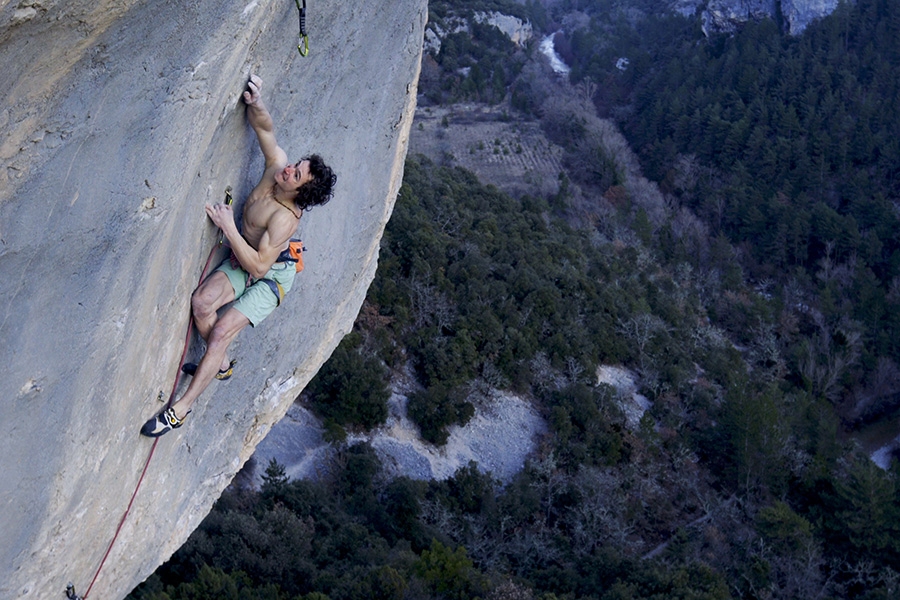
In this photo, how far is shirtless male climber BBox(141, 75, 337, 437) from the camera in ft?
17.0

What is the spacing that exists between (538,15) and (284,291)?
7051 cm

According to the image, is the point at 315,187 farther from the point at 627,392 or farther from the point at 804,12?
the point at 804,12

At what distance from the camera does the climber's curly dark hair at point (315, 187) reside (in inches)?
211

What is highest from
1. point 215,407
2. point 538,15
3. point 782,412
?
point 215,407

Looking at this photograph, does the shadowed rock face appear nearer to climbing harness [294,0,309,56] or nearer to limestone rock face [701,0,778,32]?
climbing harness [294,0,309,56]

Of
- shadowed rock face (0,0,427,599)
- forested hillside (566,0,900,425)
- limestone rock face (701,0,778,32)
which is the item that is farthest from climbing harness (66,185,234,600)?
limestone rock face (701,0,778,32)

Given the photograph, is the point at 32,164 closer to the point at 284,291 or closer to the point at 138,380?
the point at 138,380

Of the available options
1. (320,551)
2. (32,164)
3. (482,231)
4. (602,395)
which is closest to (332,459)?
(320,551)

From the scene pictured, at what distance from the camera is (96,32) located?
374cm

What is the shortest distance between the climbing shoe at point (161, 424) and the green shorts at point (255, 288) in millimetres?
783

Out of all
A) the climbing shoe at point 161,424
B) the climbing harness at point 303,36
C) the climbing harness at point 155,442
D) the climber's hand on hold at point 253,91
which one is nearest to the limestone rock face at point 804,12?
the climbing harness at point 303,36

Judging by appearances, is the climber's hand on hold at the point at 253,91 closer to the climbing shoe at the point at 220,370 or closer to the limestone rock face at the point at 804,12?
the climbing shoe at the point at 220,370

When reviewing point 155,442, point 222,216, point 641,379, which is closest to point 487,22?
point 641,379

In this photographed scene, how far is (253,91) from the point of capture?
493 centimetres
